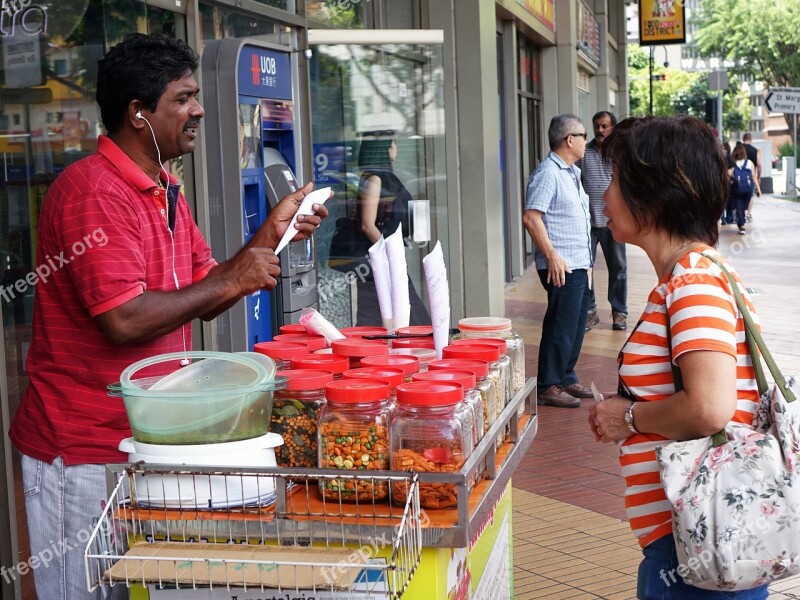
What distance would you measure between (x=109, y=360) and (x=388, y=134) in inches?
208

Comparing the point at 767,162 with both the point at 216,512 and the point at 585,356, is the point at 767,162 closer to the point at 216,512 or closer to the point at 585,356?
the point at 585,356

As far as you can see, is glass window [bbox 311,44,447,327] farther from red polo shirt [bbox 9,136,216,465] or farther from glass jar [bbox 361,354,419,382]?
red polo shirt [bbox 9,136,216,465]

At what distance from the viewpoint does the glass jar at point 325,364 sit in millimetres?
2480

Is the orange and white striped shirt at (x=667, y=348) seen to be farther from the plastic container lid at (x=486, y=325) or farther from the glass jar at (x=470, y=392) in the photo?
the plastic container lid at (x=486, y=325)

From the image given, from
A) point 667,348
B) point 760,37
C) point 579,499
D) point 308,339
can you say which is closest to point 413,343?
point 308,339

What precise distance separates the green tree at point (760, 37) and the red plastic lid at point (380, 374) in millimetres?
54094

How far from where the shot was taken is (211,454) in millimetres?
2107

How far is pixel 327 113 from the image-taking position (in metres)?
7.16

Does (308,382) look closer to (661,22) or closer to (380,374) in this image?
(380,374)

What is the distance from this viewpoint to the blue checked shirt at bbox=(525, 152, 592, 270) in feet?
22.9

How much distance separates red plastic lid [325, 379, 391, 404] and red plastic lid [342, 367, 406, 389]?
0.46ft

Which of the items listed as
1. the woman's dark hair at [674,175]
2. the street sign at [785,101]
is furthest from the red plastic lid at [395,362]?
the street sign at [785,101]

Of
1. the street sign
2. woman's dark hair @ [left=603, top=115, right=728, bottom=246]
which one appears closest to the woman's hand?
woman's dark hair @ [left=603, top=115, right=728, bottom=246]

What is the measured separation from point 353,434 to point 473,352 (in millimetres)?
588
